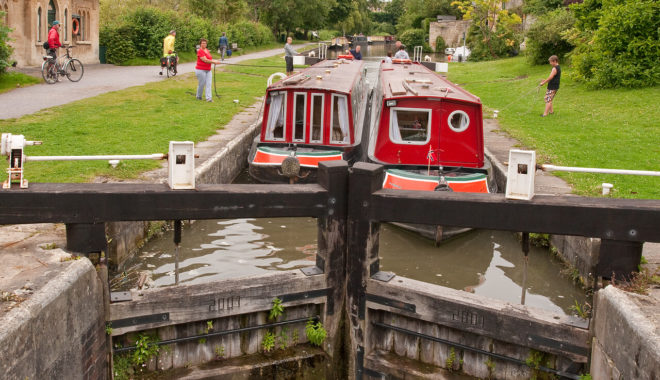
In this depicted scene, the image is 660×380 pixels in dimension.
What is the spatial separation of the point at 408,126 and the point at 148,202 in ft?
19.5

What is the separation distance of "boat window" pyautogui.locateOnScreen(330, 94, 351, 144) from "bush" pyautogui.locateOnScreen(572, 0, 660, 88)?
10.2 m

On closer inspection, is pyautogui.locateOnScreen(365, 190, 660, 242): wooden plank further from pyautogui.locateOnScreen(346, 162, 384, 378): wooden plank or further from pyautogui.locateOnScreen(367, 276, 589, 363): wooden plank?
pyautogui.locateOnScreen(367, 276, 589, 363): wooden plank

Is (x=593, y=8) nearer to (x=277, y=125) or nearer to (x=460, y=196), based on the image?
(x=277, y=125)

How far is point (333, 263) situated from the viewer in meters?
5.86

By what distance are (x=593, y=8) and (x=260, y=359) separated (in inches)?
749

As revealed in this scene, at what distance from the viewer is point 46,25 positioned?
23656mm

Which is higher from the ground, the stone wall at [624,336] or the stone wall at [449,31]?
the stone wall at [449,31]

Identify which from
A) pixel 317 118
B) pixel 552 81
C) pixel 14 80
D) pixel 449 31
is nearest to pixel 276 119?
pixel 317 118

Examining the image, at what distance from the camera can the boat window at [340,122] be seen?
11742 millimetres

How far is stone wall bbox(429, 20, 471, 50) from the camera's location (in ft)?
197

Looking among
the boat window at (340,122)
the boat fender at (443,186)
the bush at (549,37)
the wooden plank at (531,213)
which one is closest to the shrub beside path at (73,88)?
the boat window at (340,122)

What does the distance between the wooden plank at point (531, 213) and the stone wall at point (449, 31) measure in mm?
55782

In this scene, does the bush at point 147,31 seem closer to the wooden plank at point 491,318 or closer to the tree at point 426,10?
the wooden plank at point 491,318

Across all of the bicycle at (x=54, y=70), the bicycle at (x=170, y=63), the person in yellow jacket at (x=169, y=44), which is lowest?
the bicycle at (x=54, y=70)
